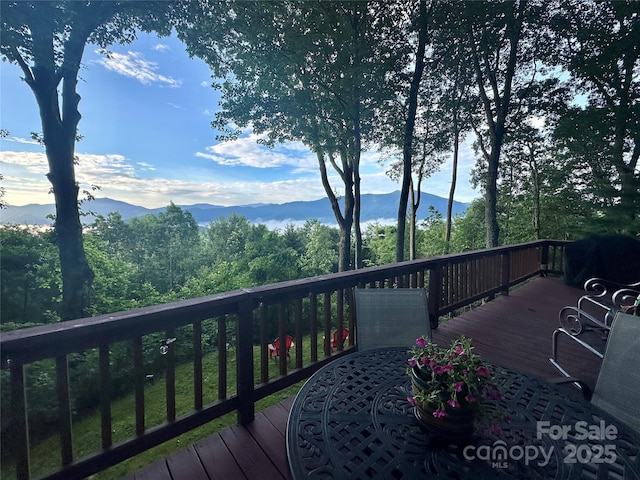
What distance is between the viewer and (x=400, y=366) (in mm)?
1595

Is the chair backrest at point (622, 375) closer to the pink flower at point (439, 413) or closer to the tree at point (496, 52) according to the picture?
the pink flower at point (439, 413)

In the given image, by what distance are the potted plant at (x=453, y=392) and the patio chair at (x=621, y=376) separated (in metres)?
0.87

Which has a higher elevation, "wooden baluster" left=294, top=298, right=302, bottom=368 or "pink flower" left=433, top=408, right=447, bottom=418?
"pink flower" left=433, top=408, right=447, bottom=418

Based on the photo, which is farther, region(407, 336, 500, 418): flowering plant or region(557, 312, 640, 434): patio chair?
region(557, 312, 640, 434): patio chair

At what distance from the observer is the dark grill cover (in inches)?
209

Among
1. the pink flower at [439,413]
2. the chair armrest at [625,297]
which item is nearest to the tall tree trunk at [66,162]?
the pink flower at [439,413]

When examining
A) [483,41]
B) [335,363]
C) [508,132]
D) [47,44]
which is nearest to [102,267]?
[47,44]

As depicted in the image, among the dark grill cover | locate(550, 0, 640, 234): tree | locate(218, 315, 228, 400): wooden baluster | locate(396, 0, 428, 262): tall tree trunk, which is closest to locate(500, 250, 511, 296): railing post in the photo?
the dark grill cover

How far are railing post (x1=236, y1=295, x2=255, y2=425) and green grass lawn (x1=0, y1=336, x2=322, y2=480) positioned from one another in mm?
595

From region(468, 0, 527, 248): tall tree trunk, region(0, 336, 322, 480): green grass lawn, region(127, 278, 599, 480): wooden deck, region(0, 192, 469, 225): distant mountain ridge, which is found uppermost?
region(468, 0, 527, 248): tall tree trunk

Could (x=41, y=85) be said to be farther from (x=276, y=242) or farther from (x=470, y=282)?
(x=276, y=242)

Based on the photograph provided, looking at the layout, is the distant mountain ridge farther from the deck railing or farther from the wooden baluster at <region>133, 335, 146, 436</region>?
the wooden baluster at <region>133, 335, 146, 436</region>

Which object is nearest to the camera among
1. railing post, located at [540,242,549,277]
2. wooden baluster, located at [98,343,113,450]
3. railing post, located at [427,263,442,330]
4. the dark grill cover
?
wooden baluster, located at [98,343,113,450]

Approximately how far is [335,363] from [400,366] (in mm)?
362
